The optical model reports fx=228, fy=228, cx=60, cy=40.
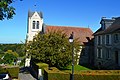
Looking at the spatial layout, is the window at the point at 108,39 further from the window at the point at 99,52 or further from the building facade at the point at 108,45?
the window at the point at 99,52

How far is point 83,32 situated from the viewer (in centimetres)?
5209

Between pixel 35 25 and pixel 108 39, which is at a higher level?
pixel 35 25

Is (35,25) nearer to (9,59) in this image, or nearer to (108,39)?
(108,39)

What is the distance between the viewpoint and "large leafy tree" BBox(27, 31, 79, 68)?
108 feet

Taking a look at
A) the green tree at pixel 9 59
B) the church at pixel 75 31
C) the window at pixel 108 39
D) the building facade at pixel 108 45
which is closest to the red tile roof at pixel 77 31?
the church at pixel 75 31

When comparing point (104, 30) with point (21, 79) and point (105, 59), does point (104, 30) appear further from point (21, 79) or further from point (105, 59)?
point (21, 79)

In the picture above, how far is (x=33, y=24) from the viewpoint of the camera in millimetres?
54312

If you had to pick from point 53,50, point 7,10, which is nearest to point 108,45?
point 53,50

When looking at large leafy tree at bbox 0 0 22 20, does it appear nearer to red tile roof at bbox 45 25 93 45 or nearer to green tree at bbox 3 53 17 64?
red tile roof at bbox 45 25 93 45

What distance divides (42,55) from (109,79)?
12479 mm

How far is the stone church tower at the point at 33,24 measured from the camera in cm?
5391

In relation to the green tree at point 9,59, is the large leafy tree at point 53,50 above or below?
above

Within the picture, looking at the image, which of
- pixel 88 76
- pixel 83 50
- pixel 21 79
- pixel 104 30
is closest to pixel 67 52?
pixel 21 79

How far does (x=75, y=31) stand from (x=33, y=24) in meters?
10.3
